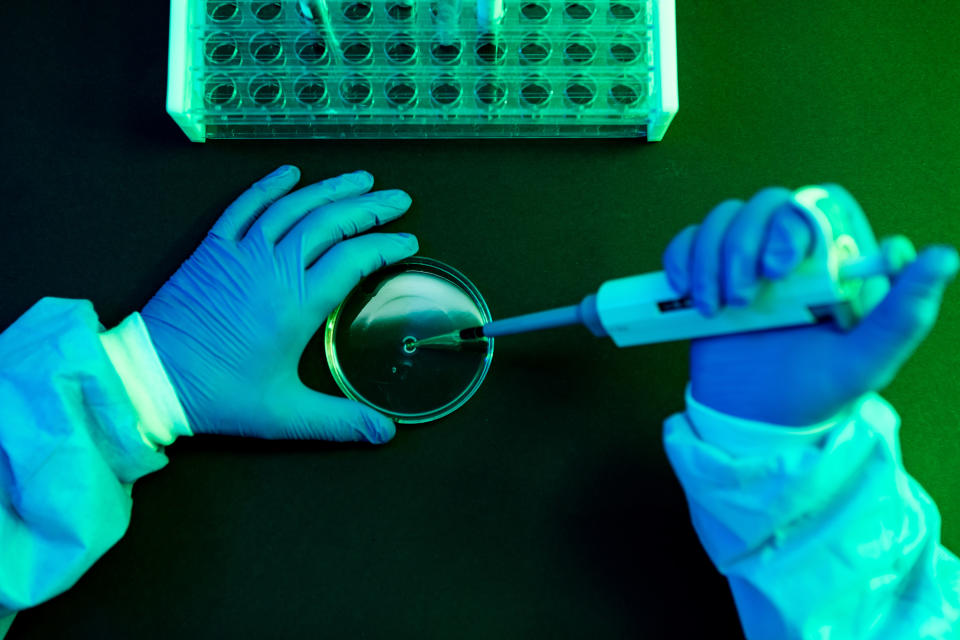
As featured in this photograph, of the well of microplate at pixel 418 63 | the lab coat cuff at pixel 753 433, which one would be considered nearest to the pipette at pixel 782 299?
the lab coat cuff at pixel 753 433

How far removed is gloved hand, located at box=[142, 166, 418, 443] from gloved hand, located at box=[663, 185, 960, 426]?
2.02 ft

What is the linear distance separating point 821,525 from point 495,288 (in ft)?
2.38

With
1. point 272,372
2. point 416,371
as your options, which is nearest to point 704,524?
point 416,371

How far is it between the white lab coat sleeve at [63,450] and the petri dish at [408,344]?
38cm

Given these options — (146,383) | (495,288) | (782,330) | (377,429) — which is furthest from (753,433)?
(146,383)

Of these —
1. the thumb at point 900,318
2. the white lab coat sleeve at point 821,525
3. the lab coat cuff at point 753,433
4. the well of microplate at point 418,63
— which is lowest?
the white lab coat sleeve at point 821,525

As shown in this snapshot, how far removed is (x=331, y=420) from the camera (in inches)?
53.4

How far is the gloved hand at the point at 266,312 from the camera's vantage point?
1.35 meters

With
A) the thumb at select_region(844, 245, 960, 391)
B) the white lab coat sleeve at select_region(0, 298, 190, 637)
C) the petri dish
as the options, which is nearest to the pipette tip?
the petri dish

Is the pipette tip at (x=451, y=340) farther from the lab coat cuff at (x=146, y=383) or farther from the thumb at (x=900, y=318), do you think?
the thumb at (x=900, y=318)

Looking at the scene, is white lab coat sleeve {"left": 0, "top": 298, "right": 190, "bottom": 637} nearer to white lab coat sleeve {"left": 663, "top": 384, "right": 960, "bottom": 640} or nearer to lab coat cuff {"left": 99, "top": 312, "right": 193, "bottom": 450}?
lab coat cuff {"left": 99, "top": 312, "right": 193, "bottom": 450}

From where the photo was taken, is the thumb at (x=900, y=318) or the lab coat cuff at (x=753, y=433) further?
the lab coat cuff at (x=753, y=433)

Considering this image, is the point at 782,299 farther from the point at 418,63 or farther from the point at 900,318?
the point at 418,63

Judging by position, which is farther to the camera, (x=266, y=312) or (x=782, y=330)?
(x=266, y=312)
